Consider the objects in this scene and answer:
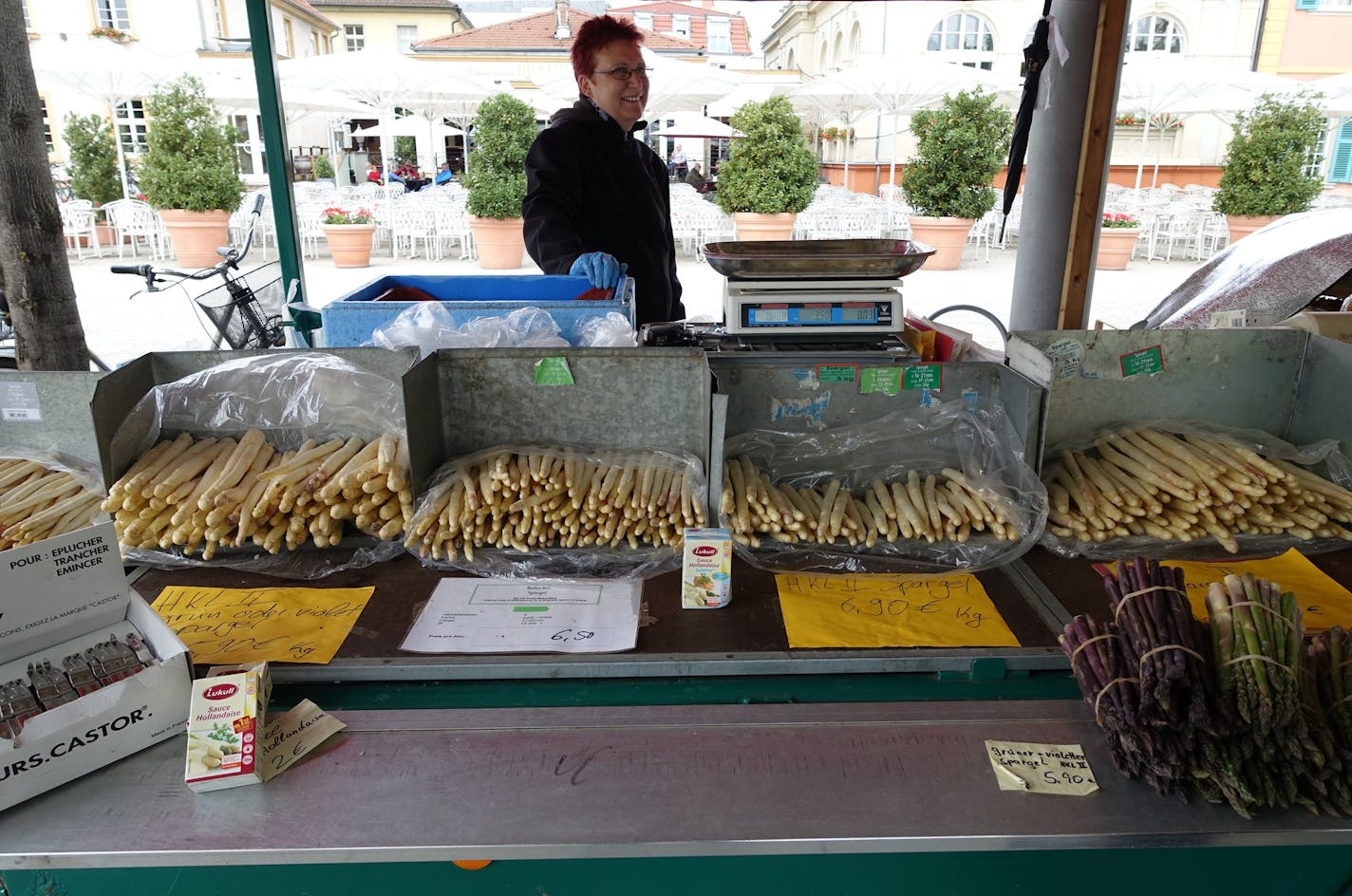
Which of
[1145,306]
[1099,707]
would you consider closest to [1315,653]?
[1099,707]

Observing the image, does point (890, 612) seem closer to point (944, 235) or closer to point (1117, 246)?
point (944, 235)

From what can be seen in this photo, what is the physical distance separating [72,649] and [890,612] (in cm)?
154

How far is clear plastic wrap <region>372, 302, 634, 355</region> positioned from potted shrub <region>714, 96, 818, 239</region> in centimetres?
1097

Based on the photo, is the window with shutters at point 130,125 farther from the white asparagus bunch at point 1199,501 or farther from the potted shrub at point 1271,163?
the white asparagus bunch at point 1199,501

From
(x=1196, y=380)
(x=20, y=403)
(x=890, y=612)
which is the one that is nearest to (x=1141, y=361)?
(x=1196, y=380)

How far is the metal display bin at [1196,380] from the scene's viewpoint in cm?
239

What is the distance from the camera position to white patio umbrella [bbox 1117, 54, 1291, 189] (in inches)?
464

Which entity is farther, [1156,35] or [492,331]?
[1156,35]

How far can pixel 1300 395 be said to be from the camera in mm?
2490

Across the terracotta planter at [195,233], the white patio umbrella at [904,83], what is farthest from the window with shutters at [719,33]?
the terracotta planter at [195,233]

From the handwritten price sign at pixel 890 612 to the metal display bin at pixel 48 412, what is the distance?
5.92 ft

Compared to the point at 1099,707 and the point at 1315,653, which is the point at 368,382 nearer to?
the point at 1099,707

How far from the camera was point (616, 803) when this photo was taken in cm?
136

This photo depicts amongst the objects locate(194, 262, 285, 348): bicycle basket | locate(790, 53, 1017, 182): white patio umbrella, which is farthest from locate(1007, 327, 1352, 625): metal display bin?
locate(790, 53, 1017, 182): white patio umbrella
